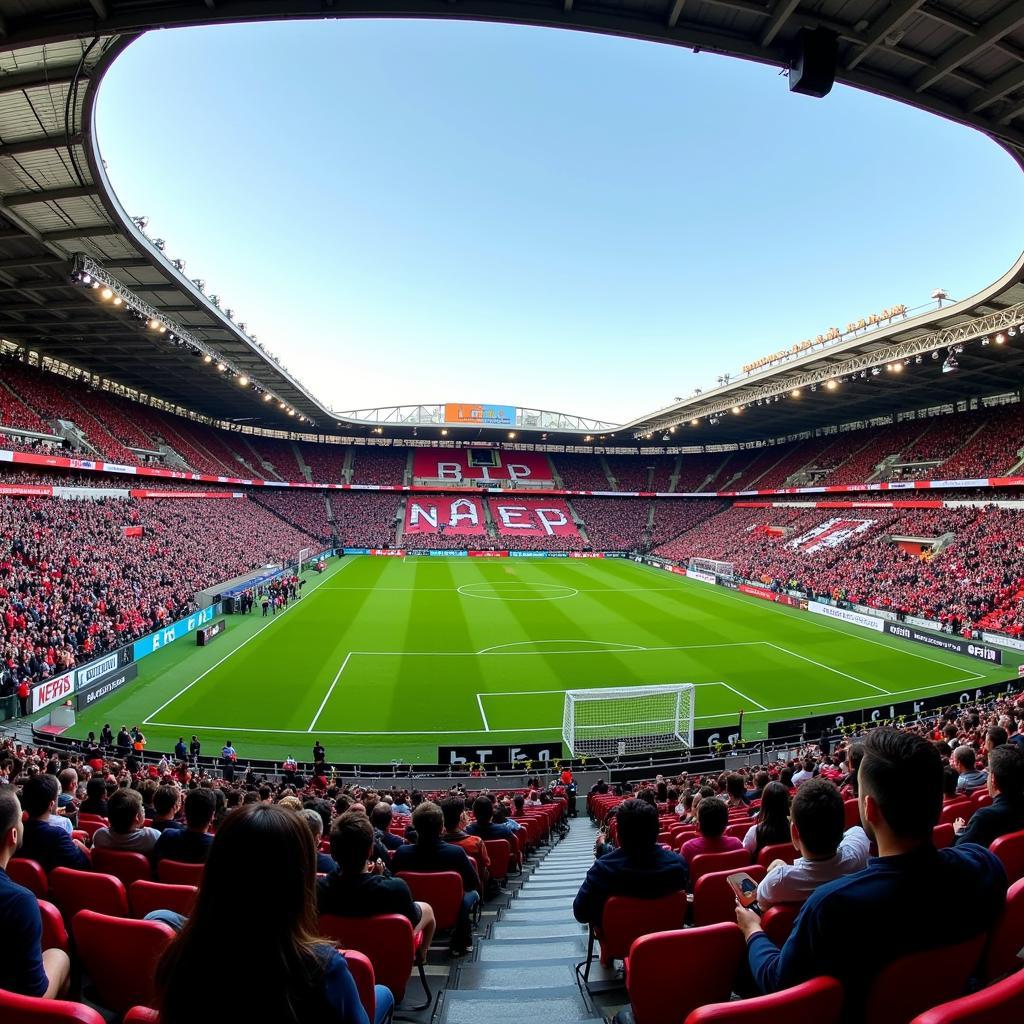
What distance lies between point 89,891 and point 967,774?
26.4 feet

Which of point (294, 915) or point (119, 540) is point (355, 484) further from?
point (294, 915)

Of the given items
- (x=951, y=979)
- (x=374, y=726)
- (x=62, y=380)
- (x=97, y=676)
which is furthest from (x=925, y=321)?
(x=62, y=380)

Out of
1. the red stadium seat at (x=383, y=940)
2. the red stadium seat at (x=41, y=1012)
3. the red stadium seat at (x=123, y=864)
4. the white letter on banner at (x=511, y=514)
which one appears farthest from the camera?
the white letter on banner at (x=511, y=514)

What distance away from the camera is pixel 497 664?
87.7 ft

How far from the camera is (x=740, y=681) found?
24.8 meters

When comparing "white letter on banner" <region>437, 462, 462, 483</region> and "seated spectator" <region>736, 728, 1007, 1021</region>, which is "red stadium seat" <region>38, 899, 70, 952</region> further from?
"white letter on banner" <region>437, 462, 462, 483</region>

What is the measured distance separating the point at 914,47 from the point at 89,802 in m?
15.7

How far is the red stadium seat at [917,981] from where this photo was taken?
84.9 inches

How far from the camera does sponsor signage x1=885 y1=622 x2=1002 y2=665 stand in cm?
2675

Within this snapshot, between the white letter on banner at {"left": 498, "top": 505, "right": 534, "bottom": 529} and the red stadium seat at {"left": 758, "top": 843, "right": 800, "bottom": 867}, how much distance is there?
63691mm

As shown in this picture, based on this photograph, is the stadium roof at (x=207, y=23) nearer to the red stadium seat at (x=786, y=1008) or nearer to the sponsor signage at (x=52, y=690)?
the red stadium seat at (x=786, y=1008)

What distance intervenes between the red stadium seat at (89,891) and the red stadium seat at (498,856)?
4097 millimetres

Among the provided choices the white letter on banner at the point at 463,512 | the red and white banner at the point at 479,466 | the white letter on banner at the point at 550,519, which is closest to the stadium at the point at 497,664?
the white letter on banner at the point at 550,519

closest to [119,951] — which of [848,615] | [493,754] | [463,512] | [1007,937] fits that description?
[1007,937]
